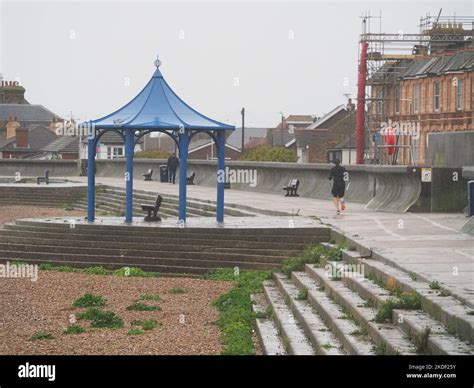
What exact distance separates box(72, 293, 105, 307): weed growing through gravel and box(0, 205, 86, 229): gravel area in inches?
757

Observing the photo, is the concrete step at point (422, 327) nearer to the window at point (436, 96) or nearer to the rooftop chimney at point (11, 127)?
the window at point (436, 96)

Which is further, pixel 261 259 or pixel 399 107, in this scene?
pixel 399 107

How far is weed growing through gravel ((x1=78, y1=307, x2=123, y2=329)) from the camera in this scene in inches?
628

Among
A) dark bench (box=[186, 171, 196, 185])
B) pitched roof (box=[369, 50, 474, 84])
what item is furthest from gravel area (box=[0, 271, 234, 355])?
pitched roof (box=[369, 50, 474, 84])

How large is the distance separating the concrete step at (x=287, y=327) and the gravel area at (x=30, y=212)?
21.0 meters

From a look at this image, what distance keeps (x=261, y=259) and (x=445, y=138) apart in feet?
25.6

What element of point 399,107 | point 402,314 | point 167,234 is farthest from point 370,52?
point 402,314

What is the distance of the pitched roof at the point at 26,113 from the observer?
110438 millimetres

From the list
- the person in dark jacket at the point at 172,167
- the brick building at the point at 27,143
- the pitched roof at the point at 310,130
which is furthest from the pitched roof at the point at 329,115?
the person in dark jacket at the point at 172,167

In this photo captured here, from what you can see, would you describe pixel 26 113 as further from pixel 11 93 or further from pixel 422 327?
pixel 422 327

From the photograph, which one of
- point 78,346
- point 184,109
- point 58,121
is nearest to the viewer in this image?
point 78,346

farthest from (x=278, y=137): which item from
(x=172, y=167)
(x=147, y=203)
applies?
(x=147, y=203)

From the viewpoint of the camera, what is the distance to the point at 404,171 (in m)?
26.5
